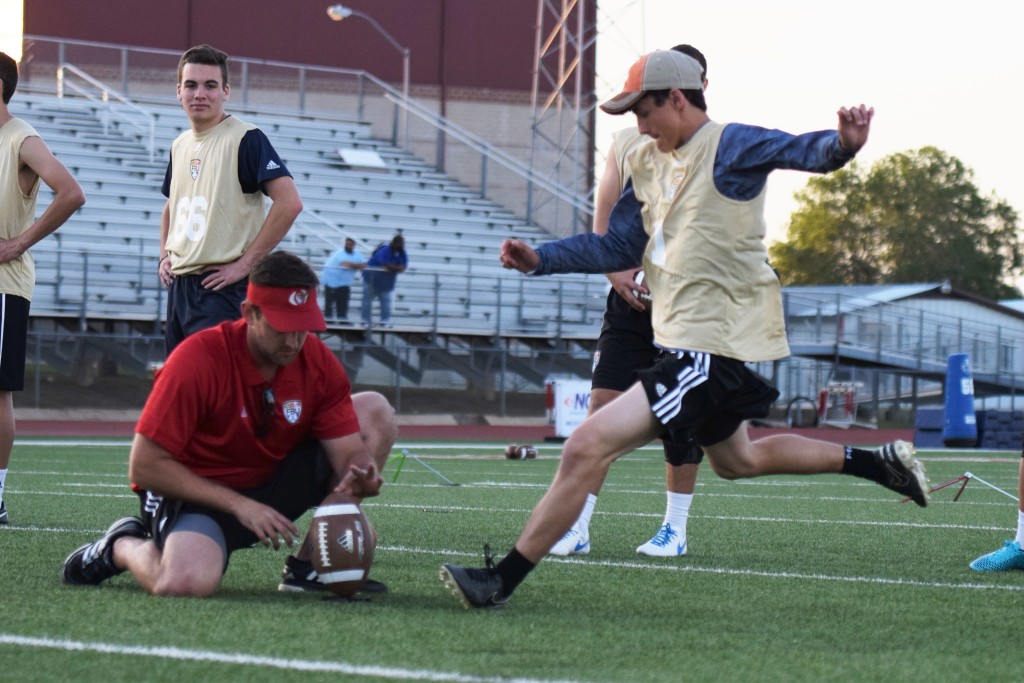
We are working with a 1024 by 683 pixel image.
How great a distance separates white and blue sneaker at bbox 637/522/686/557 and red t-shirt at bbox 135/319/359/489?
6.31ft

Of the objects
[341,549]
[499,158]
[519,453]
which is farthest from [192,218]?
[499,158]

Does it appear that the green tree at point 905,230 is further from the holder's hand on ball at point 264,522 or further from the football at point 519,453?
the holder's hand on ball at point 264,522

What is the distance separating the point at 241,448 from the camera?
4.98 meters

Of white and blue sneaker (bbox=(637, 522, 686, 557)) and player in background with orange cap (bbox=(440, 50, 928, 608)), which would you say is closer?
player in background with orange cap (bbox=(440, 50, 928, 608))

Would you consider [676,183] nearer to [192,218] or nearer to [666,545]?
[666,545]

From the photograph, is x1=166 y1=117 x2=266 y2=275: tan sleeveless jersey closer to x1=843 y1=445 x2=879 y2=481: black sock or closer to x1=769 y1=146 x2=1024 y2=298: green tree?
x1=843 y1=445 x2=879 y2=481: black sock

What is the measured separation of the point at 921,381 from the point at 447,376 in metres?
12.7

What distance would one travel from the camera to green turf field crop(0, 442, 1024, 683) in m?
3.79

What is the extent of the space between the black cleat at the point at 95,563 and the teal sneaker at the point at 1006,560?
3.28 meters

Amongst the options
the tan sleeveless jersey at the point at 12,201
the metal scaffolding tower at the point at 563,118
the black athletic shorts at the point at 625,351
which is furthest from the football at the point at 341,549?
the metal scaffolding tower at the point at 563,118

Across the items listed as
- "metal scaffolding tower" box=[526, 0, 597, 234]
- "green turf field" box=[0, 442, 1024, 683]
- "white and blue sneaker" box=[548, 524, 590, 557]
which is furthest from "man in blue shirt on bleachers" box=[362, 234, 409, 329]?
"white and blue sneaker" box=[548, 524, 590, 557]

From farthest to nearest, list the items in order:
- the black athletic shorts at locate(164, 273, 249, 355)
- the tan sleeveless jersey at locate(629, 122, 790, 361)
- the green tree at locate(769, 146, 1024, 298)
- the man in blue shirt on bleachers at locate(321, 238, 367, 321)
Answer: the green tree at locate(769, 146, 1024, 298) < the man in blue shirt on bleachers at locate(321, 238, 367, 321) < the black athletic shorts at locate(164, 273, 249, 355) < the tan sleeveless jersey at locate(629, 122, 790, 361)

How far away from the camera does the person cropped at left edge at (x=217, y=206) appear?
6359mm

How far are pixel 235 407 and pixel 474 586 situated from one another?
3.08 feet
